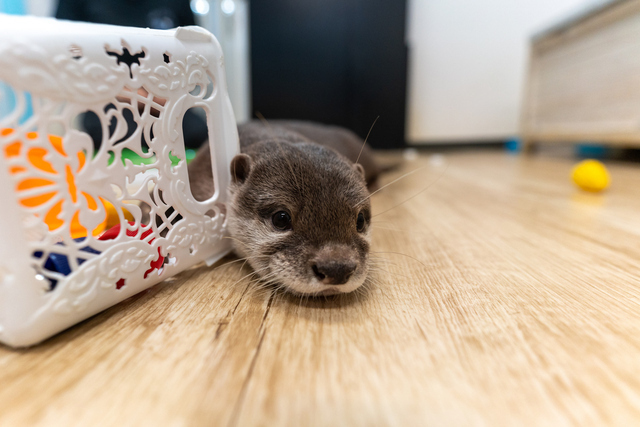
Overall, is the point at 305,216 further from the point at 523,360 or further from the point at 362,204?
the point at 523,360

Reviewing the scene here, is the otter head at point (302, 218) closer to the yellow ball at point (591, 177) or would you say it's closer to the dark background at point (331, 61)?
the yellow ball at point (591, 177)

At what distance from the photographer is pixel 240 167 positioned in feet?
4.05

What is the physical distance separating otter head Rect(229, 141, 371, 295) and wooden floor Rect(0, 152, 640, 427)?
85 mm

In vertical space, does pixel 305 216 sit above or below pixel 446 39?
below

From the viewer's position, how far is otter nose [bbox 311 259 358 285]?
0.92m

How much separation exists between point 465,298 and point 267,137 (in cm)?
97

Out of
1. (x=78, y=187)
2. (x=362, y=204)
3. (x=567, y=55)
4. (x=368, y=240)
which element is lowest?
(x=368, y=240)

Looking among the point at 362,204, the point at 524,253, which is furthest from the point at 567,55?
the point at 362,204

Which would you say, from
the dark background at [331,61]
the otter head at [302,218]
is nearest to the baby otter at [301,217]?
the otter head at [302,218]

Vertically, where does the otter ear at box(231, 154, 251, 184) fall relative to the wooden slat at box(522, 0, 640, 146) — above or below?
below

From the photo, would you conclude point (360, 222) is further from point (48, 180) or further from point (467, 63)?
point (467, 63)

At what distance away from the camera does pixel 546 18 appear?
6246 millimetres

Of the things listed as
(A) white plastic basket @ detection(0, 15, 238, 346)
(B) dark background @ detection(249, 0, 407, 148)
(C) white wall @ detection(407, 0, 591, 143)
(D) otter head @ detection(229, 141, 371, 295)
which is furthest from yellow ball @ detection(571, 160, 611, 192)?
(C) white wall @ detection(407, 0, 591, 143)

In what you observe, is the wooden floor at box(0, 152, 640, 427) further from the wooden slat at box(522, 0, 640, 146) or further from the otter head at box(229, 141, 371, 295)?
the wooden slat at box(522, 0, 640, 146)
